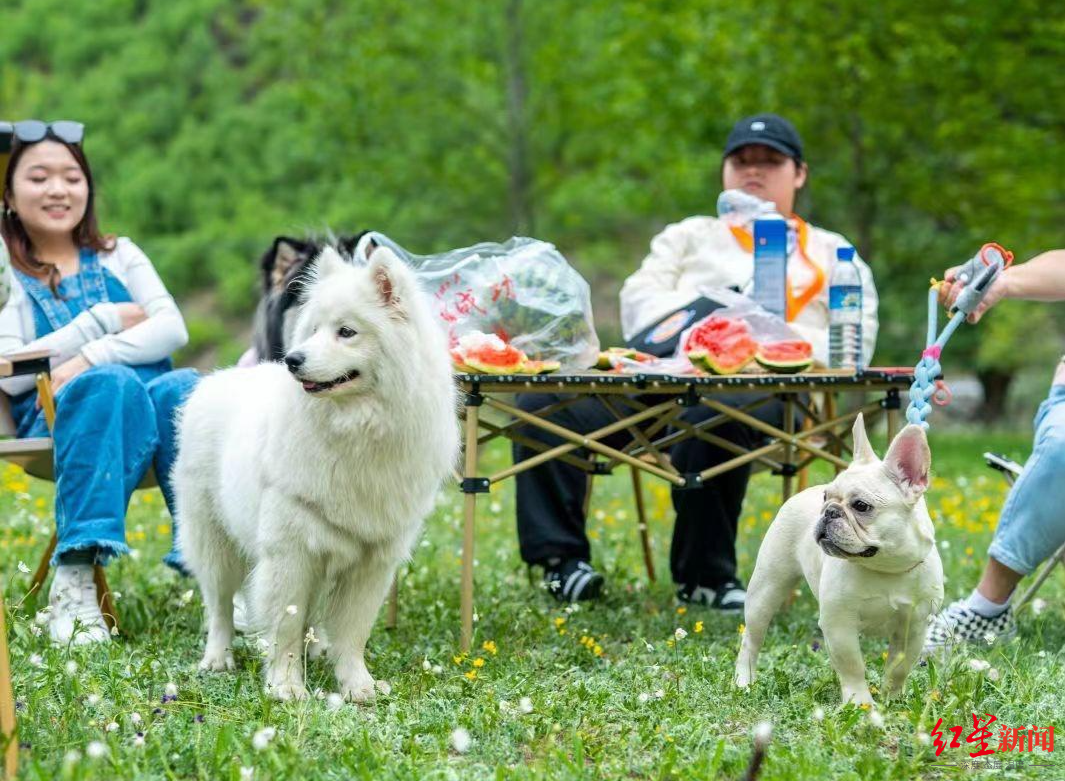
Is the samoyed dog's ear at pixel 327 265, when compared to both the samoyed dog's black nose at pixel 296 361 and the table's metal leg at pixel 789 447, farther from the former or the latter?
the table's metal leg at pixel 789 447

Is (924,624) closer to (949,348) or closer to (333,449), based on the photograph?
(333,449)

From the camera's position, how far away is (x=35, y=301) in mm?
4516

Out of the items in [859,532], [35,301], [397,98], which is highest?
[397,98]

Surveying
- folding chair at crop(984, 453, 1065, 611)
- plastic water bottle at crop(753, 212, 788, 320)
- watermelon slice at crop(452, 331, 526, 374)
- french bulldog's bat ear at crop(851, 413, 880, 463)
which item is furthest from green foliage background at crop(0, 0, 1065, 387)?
french bulldog's bat ear at crop(851, 413, 880, 463)

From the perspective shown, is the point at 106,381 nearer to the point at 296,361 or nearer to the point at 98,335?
the point at 98,335

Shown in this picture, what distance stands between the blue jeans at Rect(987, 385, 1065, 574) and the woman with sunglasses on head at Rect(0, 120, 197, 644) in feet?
9.72

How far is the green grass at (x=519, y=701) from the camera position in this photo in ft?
9.00

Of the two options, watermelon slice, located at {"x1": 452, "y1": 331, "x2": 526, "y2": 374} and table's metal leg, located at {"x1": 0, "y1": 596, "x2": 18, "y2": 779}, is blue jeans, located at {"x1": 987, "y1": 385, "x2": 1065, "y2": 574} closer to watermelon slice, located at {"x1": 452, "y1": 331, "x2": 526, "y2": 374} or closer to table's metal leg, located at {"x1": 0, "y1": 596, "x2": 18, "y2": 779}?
watermelon slice, located at {"x1": 452, "y1": 331, "x2": 526, "y2": 374}

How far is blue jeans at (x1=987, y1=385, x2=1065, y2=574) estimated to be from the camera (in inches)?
161

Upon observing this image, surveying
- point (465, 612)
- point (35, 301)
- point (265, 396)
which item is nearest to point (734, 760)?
point (465, 612)

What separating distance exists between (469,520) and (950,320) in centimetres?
162

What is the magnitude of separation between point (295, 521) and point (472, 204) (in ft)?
51.4

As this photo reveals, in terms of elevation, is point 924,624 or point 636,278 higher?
point 636,278

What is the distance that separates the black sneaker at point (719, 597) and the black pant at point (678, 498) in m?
0.03
